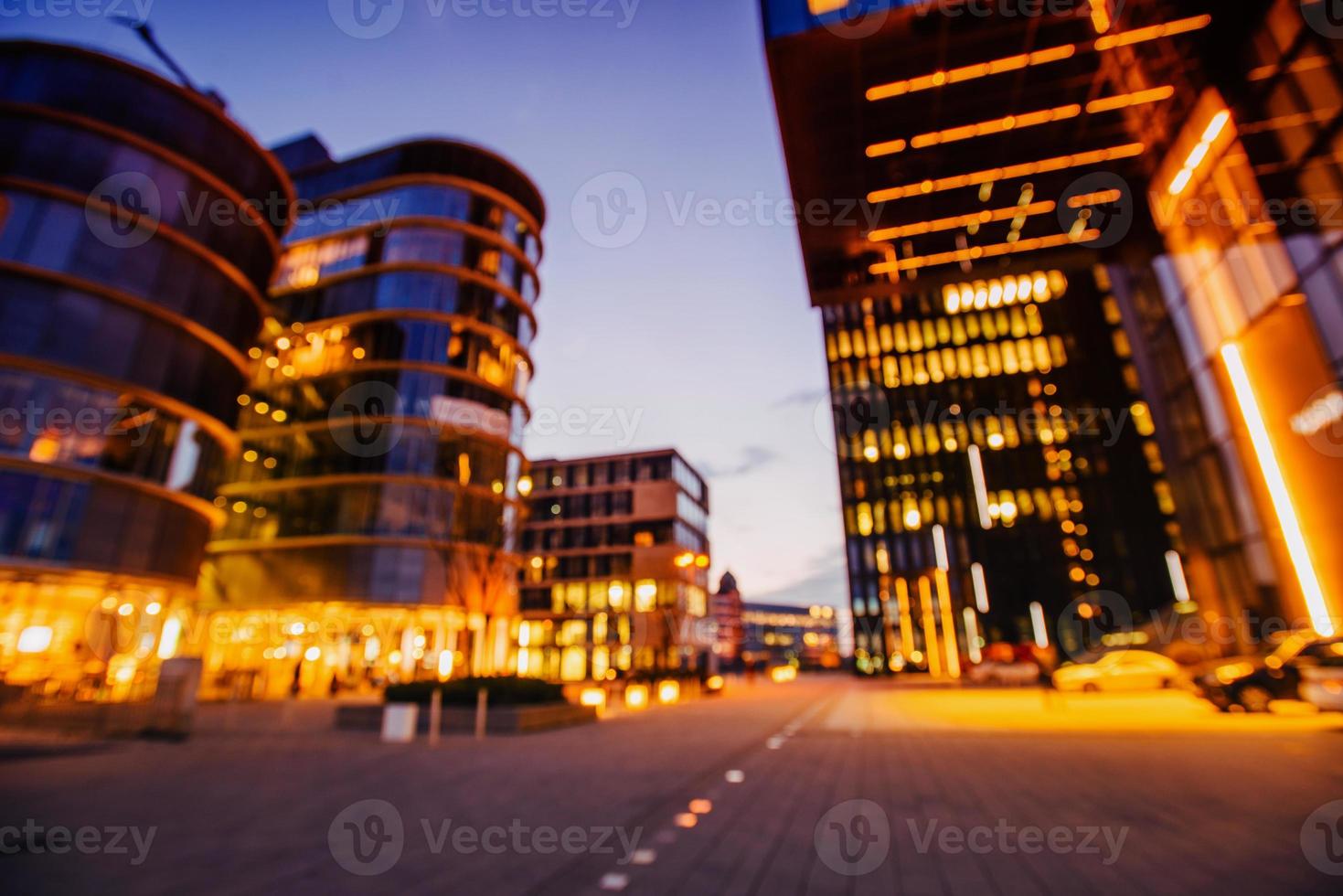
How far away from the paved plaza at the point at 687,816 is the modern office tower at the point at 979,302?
824 inches

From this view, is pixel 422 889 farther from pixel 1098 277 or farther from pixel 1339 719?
pixel 1098 277

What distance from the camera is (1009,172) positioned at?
78.1 feet

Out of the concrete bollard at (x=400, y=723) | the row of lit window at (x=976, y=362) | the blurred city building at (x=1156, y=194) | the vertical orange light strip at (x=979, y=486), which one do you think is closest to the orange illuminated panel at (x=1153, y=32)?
the blurred city building at (x=1156, y=194)

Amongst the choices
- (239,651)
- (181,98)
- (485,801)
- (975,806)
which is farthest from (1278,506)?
(239,651)

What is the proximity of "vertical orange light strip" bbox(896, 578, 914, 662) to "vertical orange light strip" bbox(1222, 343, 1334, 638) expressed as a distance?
4309cm

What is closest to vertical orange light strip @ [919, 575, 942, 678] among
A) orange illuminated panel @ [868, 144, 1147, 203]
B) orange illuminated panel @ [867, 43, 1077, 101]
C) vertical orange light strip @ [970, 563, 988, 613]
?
vertical orange light strip @ [970, 563, 988, 613]

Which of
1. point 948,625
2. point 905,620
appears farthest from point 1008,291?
point 905,620

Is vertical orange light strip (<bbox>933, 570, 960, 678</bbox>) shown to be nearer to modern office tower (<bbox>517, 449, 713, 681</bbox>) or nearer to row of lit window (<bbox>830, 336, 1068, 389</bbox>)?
row of lit window (<bbox>830, 336, 1068, 389</bbox>)

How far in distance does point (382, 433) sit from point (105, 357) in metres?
14.8

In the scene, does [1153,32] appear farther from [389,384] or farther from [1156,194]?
[389,384]

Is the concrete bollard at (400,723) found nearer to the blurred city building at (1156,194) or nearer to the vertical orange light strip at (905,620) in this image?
the blurred city building at (1156,194)

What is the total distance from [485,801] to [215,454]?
92.5 feet

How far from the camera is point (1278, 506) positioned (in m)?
20.3

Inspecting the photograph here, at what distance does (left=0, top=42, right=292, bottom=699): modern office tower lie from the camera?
2105 centimetres
